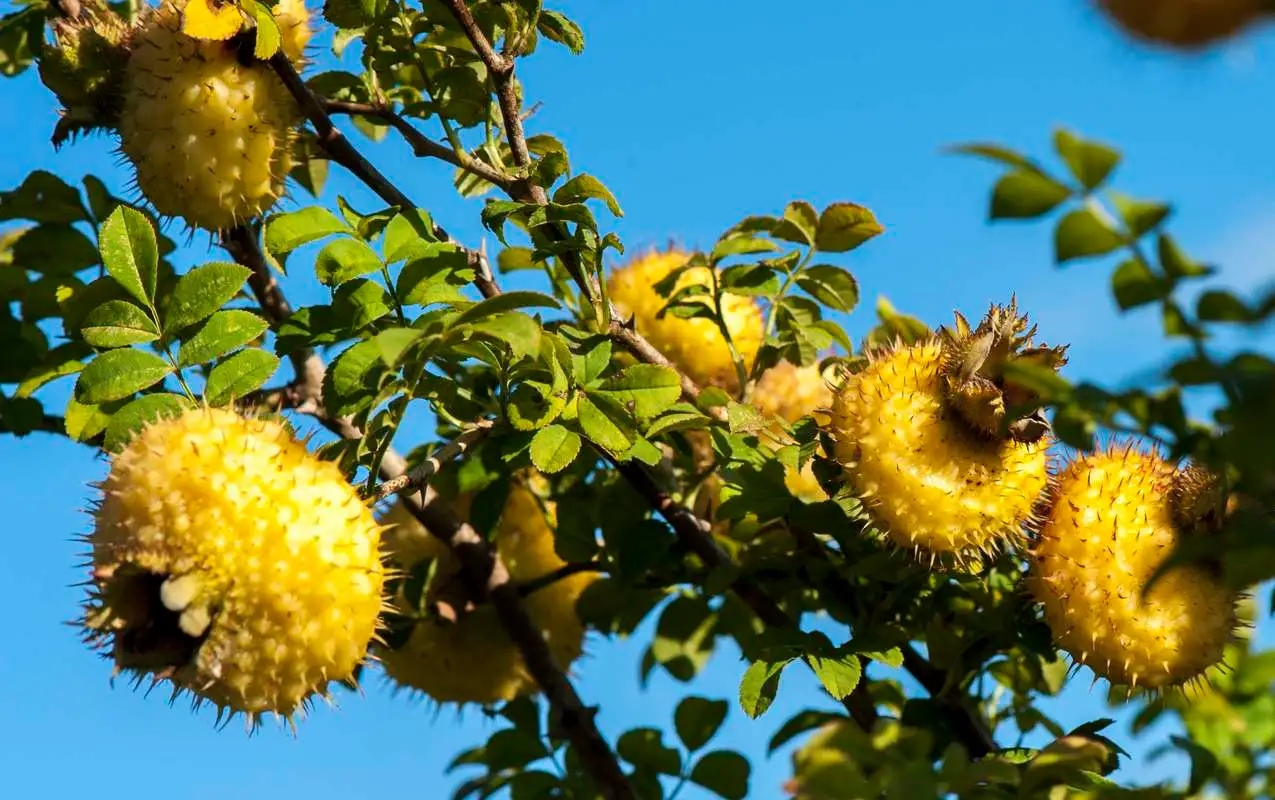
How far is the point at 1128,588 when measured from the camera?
8.51 ft

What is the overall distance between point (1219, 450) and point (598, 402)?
1.28 metres

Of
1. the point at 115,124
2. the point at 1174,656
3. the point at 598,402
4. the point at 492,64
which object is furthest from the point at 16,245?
the point at 1174,656

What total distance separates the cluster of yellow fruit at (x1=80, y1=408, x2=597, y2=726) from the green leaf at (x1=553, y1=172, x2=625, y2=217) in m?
0.73

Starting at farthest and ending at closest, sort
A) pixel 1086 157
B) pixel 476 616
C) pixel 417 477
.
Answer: pixel 476 616, pixel 417 477, pixel 1086 157

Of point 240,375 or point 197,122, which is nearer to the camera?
point 240,375

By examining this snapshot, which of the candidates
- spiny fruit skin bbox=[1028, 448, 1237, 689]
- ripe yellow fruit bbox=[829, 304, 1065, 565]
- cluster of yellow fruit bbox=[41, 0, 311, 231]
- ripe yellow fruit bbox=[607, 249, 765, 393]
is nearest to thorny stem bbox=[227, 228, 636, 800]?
cluster of yellow fruit bbox=[41, 0, 311, 231]

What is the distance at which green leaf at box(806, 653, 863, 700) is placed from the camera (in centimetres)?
271

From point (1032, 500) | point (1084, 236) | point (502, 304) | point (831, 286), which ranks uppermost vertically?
point (831, 286)

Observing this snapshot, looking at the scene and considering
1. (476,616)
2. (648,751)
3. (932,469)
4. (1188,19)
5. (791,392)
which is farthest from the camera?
(791,392)

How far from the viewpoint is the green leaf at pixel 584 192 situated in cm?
276

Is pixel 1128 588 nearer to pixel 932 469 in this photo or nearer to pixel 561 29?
pixel 932 469

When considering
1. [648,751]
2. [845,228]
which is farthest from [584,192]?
[648,751]

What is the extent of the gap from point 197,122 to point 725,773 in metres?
1.88

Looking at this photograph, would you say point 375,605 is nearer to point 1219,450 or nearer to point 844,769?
point 844,769
